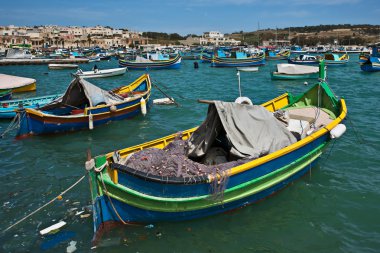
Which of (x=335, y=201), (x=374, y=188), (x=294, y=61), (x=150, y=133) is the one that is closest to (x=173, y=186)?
(x=335, y=201)

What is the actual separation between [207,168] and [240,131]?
1414 millimetres

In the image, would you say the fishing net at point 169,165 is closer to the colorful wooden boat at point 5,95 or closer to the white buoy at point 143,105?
the white buoy at point 143,105

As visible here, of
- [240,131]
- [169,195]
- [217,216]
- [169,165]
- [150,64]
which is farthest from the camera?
[150,64]

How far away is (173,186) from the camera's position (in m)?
7.09

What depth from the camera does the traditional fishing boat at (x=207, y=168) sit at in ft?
23.1

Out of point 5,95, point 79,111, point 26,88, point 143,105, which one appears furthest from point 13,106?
point 26,88

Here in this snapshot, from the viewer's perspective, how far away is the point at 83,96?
17625mm

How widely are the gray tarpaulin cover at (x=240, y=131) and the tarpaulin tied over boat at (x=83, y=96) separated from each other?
30.0 ft

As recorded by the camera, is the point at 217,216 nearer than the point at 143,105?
Yes

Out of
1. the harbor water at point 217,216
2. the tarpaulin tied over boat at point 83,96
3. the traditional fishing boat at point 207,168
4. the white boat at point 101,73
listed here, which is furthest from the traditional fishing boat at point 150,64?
the traditional fishing boat at point 207,168

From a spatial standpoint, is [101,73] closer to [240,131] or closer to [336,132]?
[240,131]

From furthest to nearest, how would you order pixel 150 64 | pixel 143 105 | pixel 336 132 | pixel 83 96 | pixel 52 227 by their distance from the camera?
pixel 150 64
pixel 143 105
pixel 83 96
pixel 336 132
pixel 52 227

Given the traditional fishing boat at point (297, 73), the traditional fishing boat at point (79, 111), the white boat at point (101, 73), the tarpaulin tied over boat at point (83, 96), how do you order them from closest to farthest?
the traditional fishing boat at point (79, 111) → the tarpaulin tied over boat at point (83, 96) → the traditional fishing boat at point (297, 73) → the white boat at point (101, 73)

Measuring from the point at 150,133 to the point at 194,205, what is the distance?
910cm
